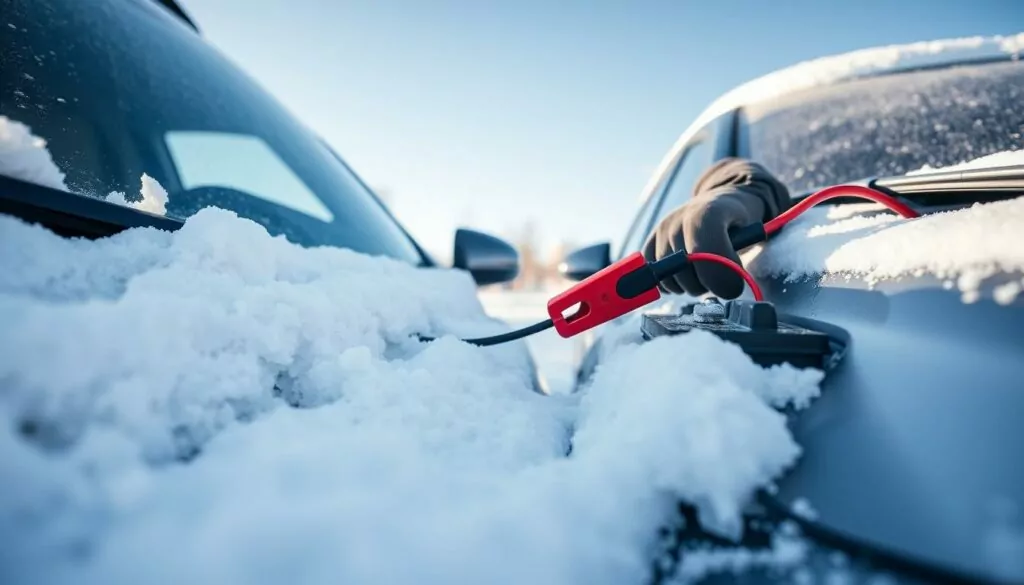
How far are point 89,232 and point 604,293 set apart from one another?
64 cm

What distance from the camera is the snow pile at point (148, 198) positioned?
60 cm

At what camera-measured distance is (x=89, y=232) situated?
20.2 inches

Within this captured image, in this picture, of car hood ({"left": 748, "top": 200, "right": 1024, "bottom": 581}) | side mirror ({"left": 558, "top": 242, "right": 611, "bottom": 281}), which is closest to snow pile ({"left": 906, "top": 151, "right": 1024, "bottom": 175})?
car hood ({"left": 748, "top": 200, "right": 1024, "bottom": 581})

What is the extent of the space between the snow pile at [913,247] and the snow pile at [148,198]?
36.1 inches

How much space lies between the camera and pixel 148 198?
66 centimetres

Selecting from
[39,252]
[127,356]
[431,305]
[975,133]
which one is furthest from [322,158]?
[975,133]

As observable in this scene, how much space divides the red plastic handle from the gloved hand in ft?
0.33

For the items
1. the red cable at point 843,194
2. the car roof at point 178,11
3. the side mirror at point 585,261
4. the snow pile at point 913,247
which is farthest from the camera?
the side mirror at point 585,261

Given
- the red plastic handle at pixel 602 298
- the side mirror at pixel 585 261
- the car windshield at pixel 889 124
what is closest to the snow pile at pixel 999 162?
the car windshield at pixel 889 124

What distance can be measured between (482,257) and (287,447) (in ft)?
4.10

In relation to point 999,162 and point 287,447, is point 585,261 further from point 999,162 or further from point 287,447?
point 287,447

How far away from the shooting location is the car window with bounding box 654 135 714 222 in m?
1.42

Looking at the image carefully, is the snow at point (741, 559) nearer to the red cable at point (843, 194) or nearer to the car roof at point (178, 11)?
the red cable at point (843, 194)

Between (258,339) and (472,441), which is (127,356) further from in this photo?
(472,441)
